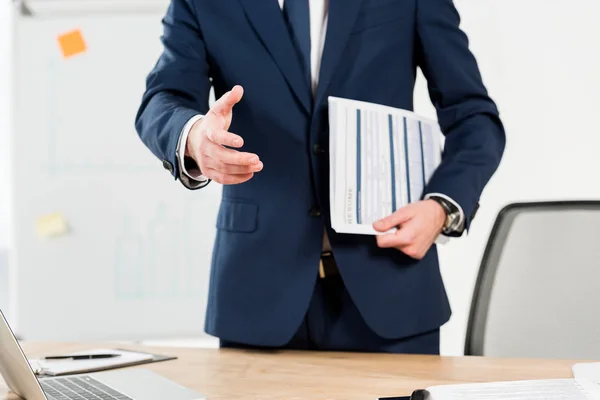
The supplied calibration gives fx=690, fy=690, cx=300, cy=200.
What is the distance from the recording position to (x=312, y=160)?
112 cm

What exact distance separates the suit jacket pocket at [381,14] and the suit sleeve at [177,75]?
10.6 inches

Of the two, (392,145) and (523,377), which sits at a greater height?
(392,145)

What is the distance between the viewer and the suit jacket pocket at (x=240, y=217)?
1.12 metres

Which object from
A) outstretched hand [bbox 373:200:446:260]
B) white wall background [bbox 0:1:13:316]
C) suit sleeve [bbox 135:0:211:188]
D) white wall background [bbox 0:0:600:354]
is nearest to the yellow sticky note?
white wall background [bbox 0:1:13:316]

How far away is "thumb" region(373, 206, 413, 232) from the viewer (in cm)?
104

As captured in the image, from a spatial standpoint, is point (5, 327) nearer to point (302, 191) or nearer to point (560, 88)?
point (302, 191)

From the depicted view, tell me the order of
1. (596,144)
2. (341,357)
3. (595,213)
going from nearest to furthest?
(341,357)
(595,213)
(596,144)

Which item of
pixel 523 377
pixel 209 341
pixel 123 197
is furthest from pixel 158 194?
pixel 523 377

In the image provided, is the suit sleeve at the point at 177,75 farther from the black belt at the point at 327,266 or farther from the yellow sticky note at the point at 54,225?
the yellow sticky note at the point at 54,225

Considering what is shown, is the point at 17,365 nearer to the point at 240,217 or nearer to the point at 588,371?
the point at 240,217

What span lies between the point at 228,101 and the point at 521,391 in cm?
47

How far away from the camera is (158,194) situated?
2.58 meters

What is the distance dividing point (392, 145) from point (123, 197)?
5.48 ft

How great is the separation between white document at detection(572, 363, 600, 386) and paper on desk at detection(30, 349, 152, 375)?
0.60 m
